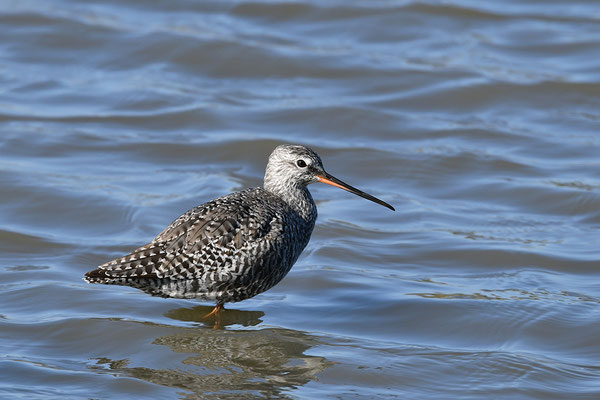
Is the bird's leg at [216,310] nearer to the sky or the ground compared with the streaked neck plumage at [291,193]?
nearer to the ground

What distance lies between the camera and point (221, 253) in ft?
25.6

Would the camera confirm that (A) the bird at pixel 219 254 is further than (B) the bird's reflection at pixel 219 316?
No

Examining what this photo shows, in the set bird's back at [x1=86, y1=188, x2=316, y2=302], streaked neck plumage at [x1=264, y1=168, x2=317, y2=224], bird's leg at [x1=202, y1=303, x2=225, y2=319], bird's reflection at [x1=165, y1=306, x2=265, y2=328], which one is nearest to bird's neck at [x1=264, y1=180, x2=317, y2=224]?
streaked neck plumage at [x1=264, y1=168, x2=317, y2=224]

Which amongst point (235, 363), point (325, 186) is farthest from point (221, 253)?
point (325, 186)

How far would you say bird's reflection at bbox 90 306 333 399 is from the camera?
6965 mm

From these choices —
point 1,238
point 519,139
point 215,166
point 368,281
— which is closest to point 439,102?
point 519,139

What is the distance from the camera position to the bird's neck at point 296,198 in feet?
28.5

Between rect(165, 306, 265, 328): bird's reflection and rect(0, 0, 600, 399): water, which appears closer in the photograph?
rect(0, 0, 600, 399): water

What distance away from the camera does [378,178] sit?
11852 millimetres

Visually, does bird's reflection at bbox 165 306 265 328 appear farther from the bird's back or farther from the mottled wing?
the mottled wing

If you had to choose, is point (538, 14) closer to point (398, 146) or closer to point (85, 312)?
point (398, 146)

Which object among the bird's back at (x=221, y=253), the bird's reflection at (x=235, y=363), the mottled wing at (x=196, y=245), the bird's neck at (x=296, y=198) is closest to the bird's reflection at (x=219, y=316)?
the bird's reflection at (x=235, y=363)

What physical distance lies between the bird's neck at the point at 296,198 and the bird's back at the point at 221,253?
38 centimetres

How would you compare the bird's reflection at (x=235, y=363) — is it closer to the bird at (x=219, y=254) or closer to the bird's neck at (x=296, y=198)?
the bird at (x=219, y=254)
